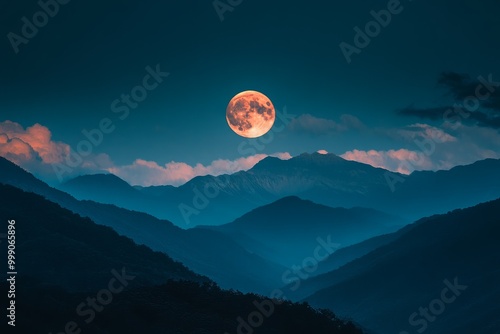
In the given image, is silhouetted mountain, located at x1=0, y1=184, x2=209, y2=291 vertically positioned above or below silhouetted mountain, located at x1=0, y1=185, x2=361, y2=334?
above

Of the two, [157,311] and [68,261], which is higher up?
[68,261]

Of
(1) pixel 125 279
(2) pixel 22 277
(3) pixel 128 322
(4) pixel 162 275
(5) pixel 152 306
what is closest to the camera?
(3) pixel 128 322

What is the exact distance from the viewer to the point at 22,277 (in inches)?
5217

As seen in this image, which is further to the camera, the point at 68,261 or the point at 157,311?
the point at 68,261

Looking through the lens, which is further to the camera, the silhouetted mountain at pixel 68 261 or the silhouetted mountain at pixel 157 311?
the silhouetted mountain at pixel 68 261

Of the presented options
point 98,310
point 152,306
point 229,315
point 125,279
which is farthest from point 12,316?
point 125,279

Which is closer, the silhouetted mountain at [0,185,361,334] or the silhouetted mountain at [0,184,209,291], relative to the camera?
the silhouetted mountain at [0,185,361,334]

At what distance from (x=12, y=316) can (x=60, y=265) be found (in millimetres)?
92304

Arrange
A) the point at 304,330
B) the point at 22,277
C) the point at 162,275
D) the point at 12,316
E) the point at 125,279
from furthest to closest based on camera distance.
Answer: the point at 162,275
the point at 125,279
the point at 22,277
the point at 304,330
the point at 12,316

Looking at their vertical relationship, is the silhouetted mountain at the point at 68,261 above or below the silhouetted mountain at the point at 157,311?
above

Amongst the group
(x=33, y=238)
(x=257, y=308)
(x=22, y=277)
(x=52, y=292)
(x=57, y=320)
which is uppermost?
(x=33, y=238)

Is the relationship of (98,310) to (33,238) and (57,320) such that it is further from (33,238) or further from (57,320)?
(33,238)

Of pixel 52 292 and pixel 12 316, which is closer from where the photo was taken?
pixel 12 316

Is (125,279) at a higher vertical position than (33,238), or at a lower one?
lower
